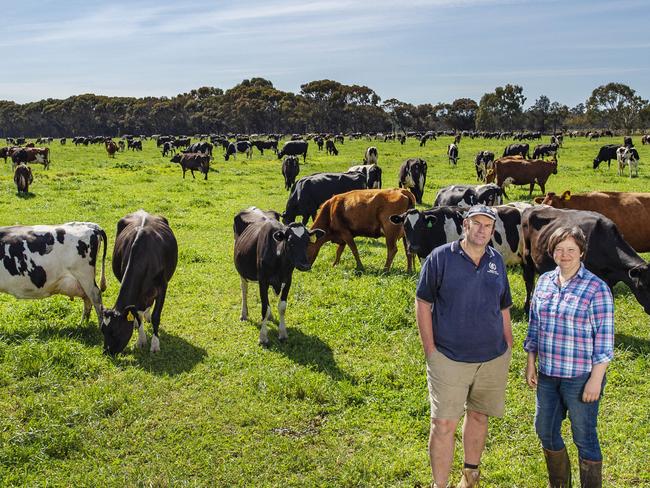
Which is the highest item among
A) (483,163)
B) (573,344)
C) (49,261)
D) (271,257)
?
(483,163)

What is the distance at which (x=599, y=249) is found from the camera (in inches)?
299

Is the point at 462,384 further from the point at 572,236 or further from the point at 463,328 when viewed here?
the point at 572,236

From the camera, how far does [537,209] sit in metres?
8.60

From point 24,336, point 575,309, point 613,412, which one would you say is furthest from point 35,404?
point 613,412

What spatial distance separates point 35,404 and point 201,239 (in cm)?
889

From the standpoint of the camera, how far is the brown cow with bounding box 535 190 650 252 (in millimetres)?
10289

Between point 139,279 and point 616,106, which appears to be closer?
point 139,279

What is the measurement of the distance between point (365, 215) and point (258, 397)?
6.19 m

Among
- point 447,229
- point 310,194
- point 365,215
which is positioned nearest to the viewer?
point 447,229

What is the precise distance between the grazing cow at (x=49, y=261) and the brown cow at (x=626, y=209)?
8768 millimetres

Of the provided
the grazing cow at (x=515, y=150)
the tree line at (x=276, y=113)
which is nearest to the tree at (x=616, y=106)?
the tree line at (x=276, y=113)

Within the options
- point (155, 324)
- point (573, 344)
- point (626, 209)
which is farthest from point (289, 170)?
point (573, 344)

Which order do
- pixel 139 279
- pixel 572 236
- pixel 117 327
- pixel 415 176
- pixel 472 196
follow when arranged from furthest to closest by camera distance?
pixel 415 176 → pixel 472 196 → pixel 139 279 → pixel 117 327 → pixel 572 236

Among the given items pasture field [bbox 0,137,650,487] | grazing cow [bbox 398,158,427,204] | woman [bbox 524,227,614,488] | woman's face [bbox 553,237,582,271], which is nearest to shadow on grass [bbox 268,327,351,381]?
pasture field [bbox 0,137,650,487]
